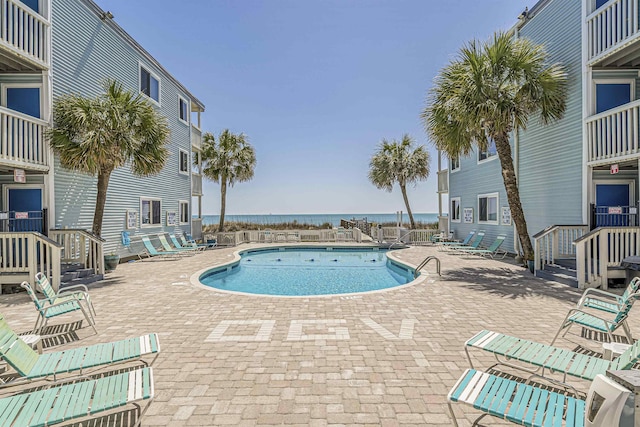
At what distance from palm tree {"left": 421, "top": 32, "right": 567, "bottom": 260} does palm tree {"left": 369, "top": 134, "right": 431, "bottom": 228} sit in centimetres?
1345

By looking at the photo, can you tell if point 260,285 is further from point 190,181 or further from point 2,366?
point 190,181

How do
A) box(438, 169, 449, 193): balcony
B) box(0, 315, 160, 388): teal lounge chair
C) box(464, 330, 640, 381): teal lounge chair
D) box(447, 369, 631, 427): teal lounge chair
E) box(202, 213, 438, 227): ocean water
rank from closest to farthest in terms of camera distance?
box(447, 369, 631, 427): teal lounge chair < box(464, 330, 640, 381): teal lounge chair < box(0, 315, 160, 388): teal lounge chair < box(438, 169, 449, 193): balcony < box(202, 213, 438, 227): ocean water

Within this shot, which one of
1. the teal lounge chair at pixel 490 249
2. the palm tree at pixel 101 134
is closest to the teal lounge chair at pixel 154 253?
the palm tree at pixel 101 134

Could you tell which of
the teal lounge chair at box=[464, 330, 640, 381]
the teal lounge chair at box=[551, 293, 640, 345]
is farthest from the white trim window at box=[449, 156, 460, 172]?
the teal lounge chair at box=[464, 330, 640, 381]

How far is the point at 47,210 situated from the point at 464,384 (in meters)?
11.1

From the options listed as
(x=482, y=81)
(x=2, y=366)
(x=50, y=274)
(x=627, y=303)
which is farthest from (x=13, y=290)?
(x=482, y=81)

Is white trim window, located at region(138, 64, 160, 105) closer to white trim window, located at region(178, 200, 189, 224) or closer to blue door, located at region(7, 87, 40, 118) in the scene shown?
blue door, located at region(7, 87, 40, 118)

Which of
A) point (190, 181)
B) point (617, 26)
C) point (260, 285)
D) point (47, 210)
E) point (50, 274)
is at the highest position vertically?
point (617, 26)

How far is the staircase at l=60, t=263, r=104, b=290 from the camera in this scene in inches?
339

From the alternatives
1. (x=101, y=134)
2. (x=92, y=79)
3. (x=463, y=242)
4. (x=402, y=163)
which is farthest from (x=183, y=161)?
(x=463, y=242)

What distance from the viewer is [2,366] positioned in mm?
3867

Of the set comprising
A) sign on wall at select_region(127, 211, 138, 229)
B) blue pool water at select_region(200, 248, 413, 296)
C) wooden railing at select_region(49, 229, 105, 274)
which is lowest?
blue pool water at select_region(200, 248, 413, 296)

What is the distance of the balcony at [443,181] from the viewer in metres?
20.2

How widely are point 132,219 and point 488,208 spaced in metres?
16.1
